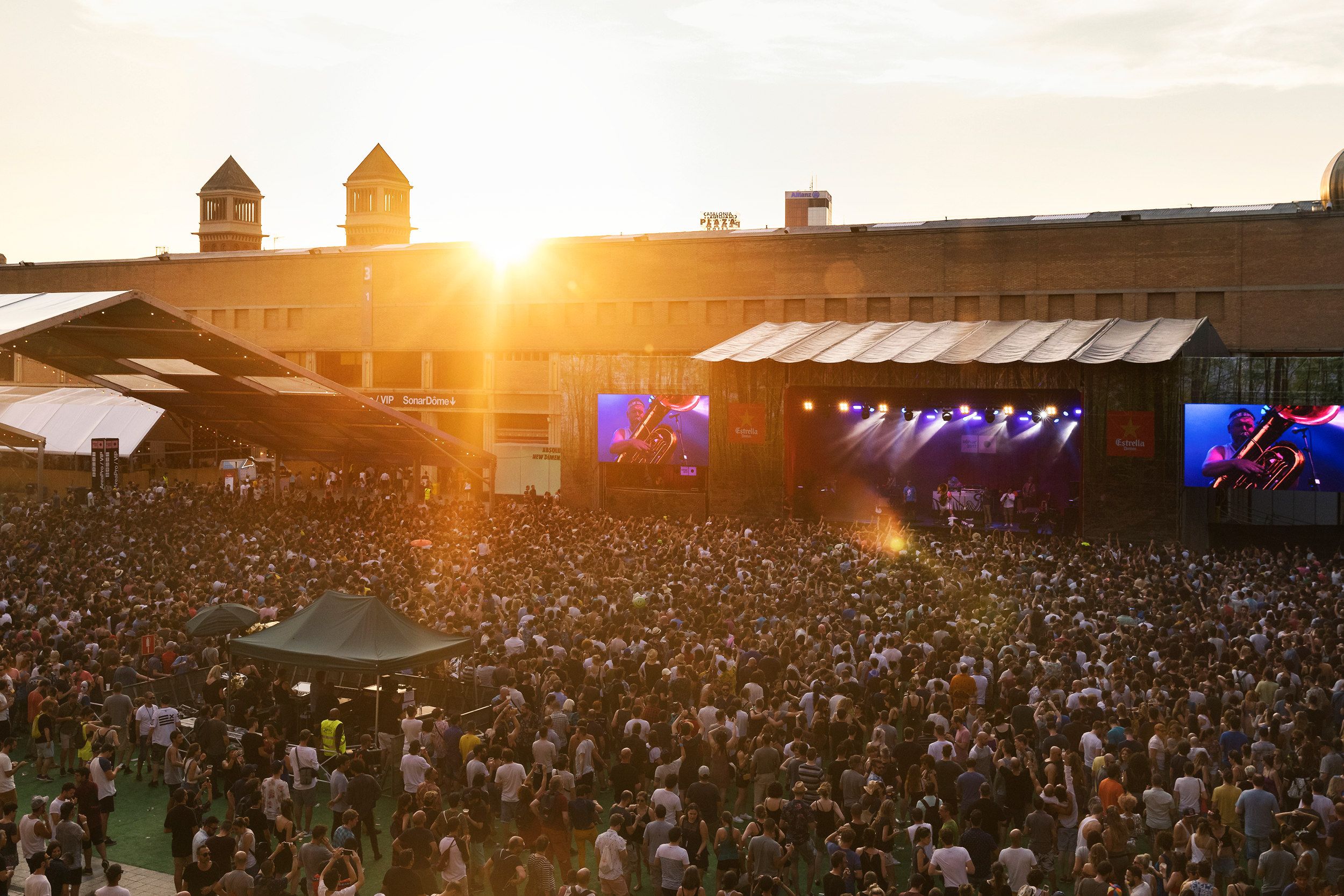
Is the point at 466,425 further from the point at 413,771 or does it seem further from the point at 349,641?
the point at 413,771

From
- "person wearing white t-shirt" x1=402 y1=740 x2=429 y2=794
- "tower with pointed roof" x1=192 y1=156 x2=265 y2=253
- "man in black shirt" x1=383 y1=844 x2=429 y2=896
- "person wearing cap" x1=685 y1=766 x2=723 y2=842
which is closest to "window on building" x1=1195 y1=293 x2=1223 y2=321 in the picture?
"person wearing cap" x1=685 y1=766 x2=723 y2=842

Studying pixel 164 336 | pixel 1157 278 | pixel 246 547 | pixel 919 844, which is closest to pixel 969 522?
pixel 1157 278

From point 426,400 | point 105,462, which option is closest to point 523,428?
point 426,400

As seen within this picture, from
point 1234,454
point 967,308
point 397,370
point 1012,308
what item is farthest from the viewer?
point 397,370

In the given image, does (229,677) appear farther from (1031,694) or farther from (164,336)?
(164,336)

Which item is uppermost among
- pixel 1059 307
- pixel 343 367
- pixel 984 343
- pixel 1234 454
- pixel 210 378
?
pixel 1059 307

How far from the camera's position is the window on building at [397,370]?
49.8 meters

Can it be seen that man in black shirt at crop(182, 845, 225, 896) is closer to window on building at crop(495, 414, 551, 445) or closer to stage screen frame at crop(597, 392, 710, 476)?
stage screen frame at crop(597, 392, 710, 476)

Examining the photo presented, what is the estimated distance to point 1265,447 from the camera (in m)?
28.7

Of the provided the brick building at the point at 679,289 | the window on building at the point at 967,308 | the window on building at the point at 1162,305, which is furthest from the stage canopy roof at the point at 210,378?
the window on building at the point at 1162,305

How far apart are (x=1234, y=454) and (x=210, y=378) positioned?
1053 inches

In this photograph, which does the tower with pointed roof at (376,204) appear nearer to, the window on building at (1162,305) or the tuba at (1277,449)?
the window on building at (1162,305)

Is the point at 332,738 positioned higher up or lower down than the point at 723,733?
lower down

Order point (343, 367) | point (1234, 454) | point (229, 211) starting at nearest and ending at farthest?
1. point (1234, 454)
2. point (343, 367)
3. point (229, 211)
